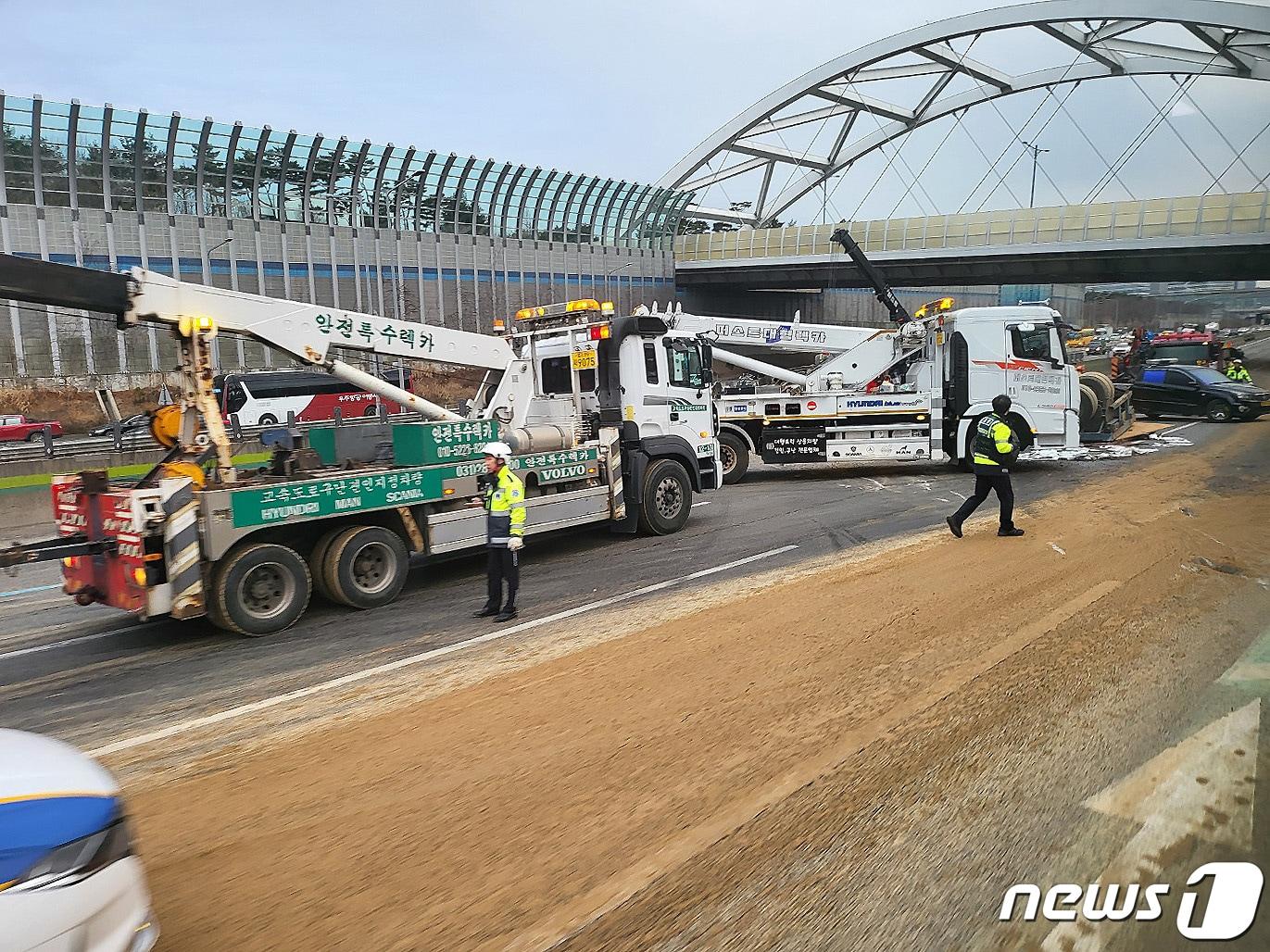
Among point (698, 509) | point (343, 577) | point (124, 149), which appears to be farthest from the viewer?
point (124, 149)

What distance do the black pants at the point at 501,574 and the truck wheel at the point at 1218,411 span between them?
26.9 metres

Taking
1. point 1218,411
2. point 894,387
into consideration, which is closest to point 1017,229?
point 1218,411

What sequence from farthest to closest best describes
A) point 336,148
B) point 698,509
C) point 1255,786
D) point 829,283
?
point 829,283 → point 336,148 → point 698,509 → point 1255,786

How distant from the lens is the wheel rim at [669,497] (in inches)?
483

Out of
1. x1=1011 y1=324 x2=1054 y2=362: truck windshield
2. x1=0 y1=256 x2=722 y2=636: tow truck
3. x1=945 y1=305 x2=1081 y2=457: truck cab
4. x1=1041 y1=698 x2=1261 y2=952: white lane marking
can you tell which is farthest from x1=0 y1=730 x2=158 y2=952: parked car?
x1=1011 y1=324 x2=1054 y2=362: truck windshield

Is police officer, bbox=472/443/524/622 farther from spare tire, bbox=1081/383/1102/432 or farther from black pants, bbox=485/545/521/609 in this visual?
spare tire, bbox=1081/383/1102/432

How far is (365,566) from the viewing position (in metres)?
8.89

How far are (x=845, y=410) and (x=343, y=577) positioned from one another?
1234cm

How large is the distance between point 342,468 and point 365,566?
121 cm

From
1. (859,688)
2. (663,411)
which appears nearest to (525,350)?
(663,411)

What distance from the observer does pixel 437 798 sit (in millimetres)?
4605

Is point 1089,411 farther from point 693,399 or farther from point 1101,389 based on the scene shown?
point 693,399

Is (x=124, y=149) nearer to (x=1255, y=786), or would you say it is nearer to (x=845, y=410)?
(x=845, y=410)

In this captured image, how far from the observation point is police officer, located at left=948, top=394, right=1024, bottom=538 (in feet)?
35.1
